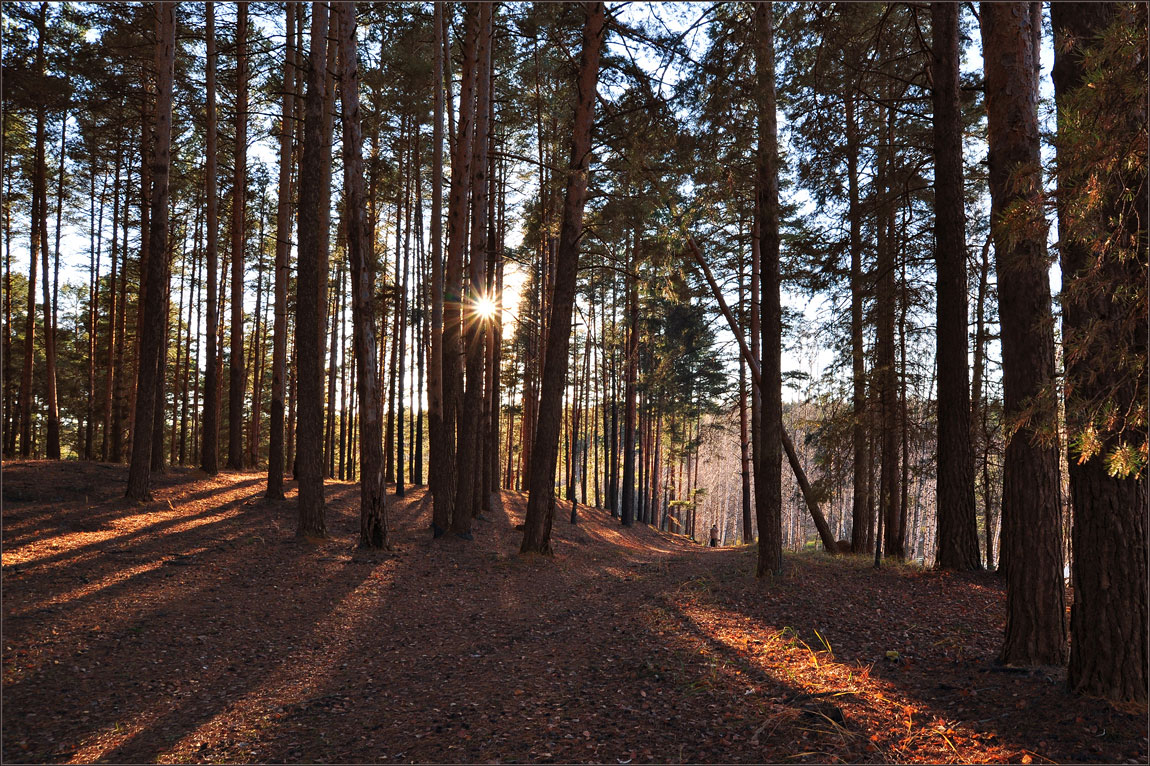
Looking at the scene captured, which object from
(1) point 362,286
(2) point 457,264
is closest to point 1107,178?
(1) point 362,286

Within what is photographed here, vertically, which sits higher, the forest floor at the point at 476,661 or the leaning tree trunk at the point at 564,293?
the leaning tree trunk at the point at 564,293

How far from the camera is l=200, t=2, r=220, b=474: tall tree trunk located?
14156 mm

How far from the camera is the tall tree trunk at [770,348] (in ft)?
28.2

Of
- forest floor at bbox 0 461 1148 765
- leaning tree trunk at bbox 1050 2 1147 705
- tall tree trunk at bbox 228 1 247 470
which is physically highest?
tall tree trunk at bbox 228 1 247 470

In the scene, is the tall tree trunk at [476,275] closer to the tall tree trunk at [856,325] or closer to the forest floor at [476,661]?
the forest floor at [476,661]

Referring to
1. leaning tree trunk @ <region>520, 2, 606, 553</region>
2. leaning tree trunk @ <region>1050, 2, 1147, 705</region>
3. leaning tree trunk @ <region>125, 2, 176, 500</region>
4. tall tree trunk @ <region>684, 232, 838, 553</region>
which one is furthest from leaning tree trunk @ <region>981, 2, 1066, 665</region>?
leaning tree trunk @ <region>125, 2, 176, 500</region>

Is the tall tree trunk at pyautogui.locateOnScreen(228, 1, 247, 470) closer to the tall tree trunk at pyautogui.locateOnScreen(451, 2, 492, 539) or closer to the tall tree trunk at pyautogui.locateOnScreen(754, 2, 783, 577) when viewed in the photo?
the tall tree trunk at pyautogui.locateOnScreen(451, 2, 492, 539)

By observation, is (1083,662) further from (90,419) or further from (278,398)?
(90,419)

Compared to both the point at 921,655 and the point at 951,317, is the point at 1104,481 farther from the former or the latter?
the point at 951,317

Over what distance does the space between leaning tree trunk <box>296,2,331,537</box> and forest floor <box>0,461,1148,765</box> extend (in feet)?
2.61

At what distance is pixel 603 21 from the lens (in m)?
10.0

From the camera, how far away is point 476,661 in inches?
233

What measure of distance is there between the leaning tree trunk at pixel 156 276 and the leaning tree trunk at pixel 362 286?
147 inches

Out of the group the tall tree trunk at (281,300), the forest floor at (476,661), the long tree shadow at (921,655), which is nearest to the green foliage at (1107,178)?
the long tree shadow at (921,655)
